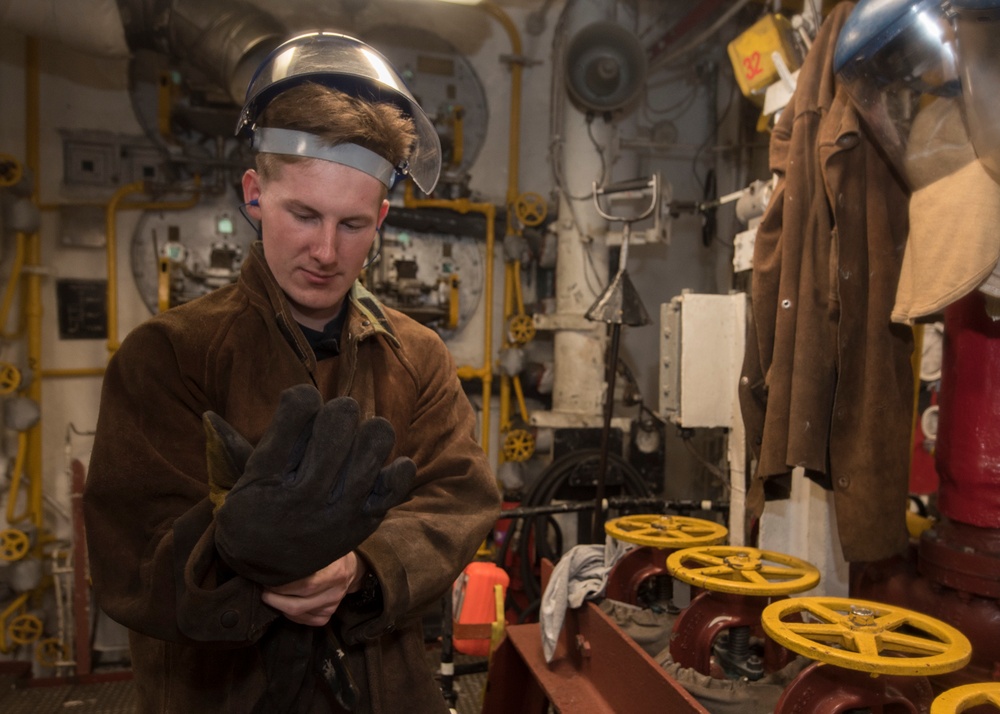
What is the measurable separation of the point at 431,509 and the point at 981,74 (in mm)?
1393

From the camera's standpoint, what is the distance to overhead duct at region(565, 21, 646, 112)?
3936 mm

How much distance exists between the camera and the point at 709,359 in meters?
2.98

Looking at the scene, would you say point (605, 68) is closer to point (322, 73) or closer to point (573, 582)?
point (573, 582)

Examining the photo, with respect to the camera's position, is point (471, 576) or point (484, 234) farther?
point (484, 234)

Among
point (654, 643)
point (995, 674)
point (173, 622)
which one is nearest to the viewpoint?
point (173, 622)

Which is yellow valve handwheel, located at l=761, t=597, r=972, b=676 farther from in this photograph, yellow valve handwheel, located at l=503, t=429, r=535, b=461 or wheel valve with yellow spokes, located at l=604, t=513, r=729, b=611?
yellow valve handwheel, located at l=503, t=429, r=535, b=461

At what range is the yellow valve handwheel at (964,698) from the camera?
1.06 meters

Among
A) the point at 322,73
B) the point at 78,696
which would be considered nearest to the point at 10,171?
the point at 78,696

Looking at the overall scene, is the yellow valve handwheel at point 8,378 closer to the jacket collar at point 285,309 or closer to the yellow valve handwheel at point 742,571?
the jacket collar at point 285,309

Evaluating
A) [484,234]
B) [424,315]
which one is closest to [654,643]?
[424,315]

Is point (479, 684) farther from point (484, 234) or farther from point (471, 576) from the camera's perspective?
point (484, 234)

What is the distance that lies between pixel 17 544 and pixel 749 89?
162 inches

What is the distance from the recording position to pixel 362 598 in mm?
1104

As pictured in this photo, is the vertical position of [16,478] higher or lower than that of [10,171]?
lower
